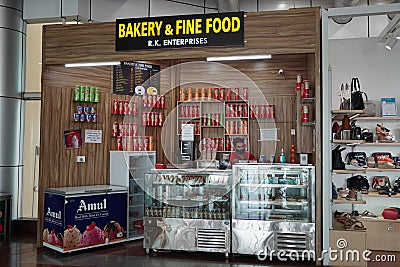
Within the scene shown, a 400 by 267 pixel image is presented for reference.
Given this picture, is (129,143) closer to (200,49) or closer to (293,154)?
(200,49)

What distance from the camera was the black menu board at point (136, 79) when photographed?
690 centimetres

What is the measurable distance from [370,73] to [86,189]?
4.75 meters

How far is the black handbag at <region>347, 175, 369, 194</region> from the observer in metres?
6.46

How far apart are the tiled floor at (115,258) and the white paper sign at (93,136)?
169 centimetres

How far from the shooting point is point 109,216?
613 cm

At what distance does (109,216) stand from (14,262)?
4.58 ft

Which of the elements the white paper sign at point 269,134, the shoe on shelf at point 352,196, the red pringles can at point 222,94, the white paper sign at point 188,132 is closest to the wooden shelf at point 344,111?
the shoe on shelf at point 352,196

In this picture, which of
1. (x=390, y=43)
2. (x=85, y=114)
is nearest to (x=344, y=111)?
(x=390, y=43)

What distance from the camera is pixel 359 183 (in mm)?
6500

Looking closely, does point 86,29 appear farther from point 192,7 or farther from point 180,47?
point 192,7

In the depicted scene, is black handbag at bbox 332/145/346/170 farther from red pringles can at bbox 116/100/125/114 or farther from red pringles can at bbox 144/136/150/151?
red pringles can at bbox 116/100/125/114

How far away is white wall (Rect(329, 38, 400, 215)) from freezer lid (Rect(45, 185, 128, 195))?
3.42m

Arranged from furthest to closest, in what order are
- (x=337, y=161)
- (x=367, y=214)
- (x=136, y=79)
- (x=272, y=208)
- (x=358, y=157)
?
(x=136, y=79)
(x=358, y=157)
(x=367, y=214)
(x=272, y=208)
(x=337, y=161)

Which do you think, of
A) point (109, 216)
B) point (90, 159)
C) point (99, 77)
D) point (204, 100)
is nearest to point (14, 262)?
point (109, 216)
